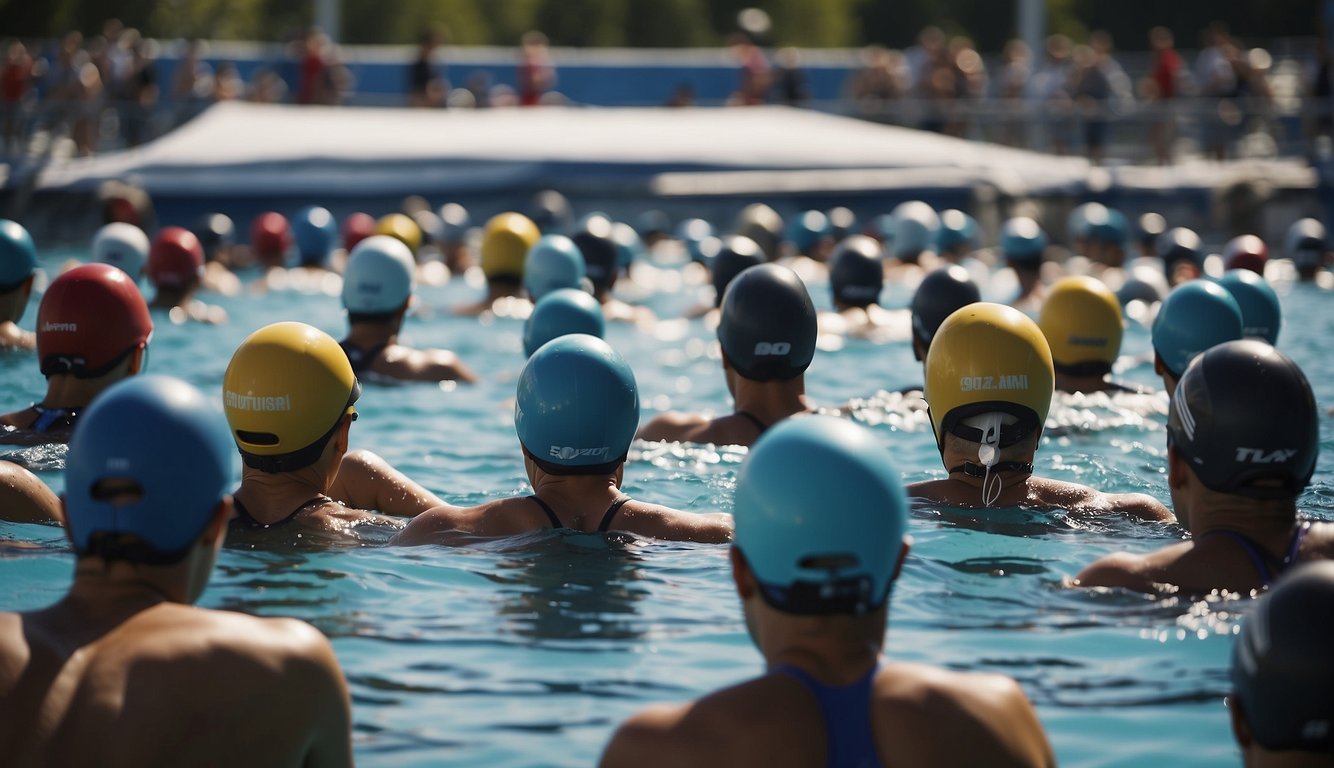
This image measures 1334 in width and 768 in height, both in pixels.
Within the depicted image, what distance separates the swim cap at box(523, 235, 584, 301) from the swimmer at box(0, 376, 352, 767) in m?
8.36

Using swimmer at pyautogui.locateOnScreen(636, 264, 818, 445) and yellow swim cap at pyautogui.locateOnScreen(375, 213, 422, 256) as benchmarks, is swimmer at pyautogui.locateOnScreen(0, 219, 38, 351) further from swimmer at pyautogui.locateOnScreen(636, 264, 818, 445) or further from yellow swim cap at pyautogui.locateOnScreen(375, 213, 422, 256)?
yellow swim cap at pyautogui.locateOnScreen(375, 213, 422, 256)

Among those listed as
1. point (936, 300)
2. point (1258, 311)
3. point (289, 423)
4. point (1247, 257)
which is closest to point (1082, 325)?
point (936, 300)

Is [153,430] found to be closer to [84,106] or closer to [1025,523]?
[1025,523]

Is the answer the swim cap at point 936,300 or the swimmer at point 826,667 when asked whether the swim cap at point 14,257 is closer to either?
the swim cap at point 936,300

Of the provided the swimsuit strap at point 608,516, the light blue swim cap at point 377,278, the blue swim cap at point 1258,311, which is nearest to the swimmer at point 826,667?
the swimsuit strap at point 608,516

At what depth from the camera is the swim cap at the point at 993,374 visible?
6.43m

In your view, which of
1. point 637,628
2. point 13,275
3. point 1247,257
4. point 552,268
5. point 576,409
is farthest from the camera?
point 1247,257

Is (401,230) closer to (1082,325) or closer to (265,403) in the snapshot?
(1082,325)

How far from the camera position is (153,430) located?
349 centimetres

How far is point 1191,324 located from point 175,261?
9.02m

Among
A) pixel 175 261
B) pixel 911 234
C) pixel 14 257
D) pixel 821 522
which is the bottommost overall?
pixel 175 261

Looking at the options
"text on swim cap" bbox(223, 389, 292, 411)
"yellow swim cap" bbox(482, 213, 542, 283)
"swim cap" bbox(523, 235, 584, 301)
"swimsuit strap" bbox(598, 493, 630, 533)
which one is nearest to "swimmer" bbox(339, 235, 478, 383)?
"swim cap" bbox(523, 235, 584, 301)

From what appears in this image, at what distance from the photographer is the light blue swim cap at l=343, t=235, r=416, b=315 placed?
1010 cm

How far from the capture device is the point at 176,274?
45.2ft
